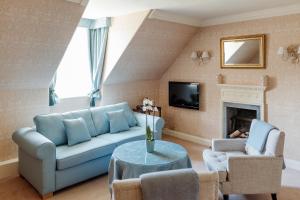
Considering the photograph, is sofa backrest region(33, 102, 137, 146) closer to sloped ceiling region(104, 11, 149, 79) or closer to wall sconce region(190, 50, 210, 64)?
sloped ceiling region(104, 11, 149, 79)

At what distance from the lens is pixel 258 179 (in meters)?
2.80

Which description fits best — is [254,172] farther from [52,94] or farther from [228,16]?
[52,94]

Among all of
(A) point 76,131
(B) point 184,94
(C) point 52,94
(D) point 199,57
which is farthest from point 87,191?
(D) point 199,57

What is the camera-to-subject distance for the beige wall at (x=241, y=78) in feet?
13.0

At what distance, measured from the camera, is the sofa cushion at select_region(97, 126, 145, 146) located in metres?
3.93

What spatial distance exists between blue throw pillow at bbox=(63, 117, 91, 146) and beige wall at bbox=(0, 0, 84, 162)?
692mm

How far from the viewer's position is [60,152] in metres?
3.37

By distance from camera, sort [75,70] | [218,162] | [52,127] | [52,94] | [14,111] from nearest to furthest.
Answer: [218,162], [52,127], [14,111], [52,94], [75,70]

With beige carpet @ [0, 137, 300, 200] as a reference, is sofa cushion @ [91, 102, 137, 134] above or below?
above

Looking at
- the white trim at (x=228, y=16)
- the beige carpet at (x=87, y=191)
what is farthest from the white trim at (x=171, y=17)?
the beige carpet at (x=87, y=191)

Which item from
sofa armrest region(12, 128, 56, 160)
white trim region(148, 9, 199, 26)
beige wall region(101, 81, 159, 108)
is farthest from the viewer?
beige wall region(101, 81, 159, 108)

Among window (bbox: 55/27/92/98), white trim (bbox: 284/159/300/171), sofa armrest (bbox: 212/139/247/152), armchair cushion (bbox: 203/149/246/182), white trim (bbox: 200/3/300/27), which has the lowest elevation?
white trim (bbox: 284/159/300/171)

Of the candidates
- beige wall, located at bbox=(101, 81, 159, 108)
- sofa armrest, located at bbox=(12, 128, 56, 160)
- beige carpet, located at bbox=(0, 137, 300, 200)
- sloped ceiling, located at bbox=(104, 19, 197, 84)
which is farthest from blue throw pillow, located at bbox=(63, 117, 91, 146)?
sloped ceiling, located at bbox=(104, 19, 197, 84)

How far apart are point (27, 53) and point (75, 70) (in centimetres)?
156
